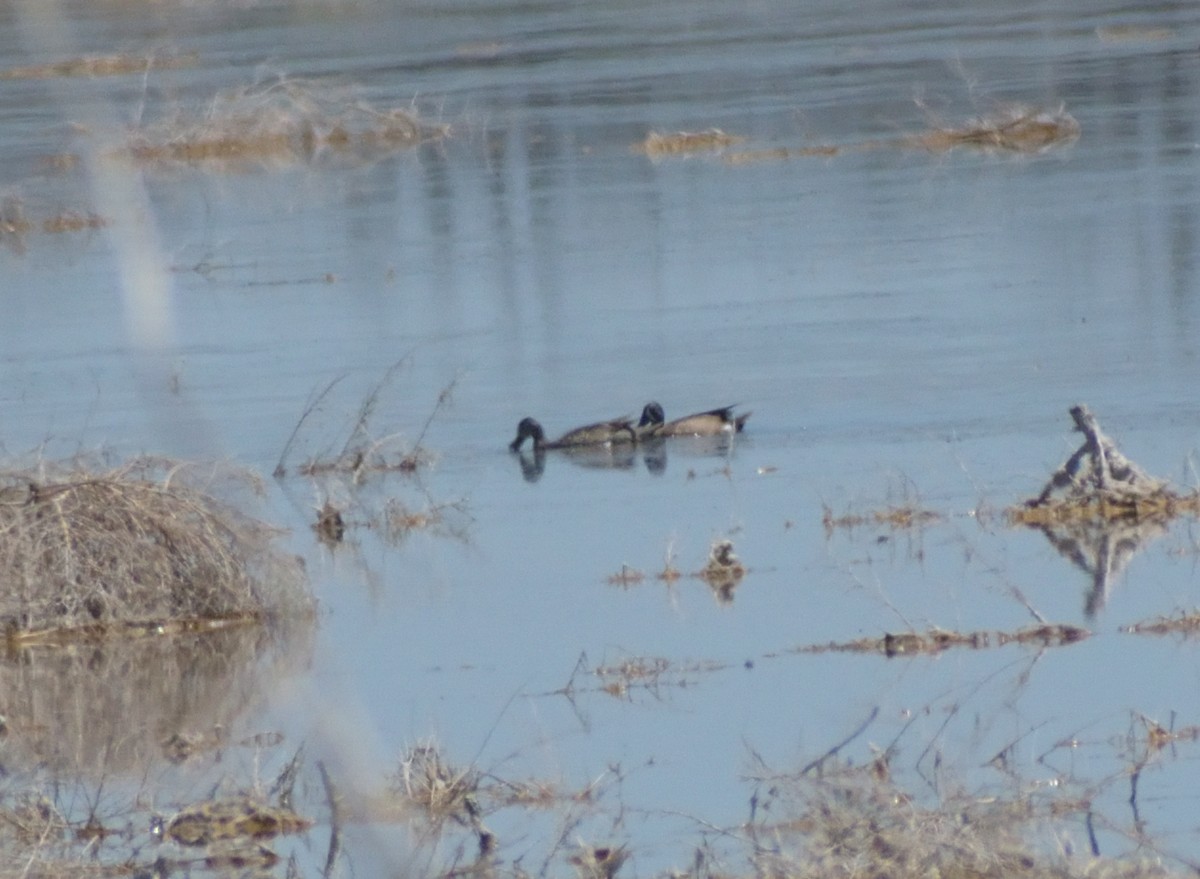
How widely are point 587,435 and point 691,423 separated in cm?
52

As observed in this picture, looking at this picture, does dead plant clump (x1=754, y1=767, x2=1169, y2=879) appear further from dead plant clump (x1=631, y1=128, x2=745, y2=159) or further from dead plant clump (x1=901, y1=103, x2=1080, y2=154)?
dead plant clump (x1=631, y1=128, x2=745, y2=159)

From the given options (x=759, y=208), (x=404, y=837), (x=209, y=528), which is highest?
(x=759, y=208)

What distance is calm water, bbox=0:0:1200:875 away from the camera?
27.6 ft

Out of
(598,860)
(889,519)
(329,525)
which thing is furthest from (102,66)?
(598,860)

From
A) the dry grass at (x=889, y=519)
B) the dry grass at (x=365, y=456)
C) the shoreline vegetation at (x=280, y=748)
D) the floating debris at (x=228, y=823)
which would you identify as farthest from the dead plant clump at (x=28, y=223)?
the floating debris at (x=228, y=823)

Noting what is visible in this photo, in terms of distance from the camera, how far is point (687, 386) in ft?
50.3

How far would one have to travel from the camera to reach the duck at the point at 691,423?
13703mm

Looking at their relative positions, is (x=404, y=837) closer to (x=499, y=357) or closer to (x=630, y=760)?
(x=630, y=760)

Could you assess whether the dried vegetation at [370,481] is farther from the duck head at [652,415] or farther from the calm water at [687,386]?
the duck head at [652,415]

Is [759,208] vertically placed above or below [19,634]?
above

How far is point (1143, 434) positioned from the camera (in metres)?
12.9

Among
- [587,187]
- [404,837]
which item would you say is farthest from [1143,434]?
[587,187]

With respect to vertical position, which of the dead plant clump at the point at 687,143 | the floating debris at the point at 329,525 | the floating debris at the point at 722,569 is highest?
the dead plant clump at the point at 687,143

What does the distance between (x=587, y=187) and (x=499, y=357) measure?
9.17m
